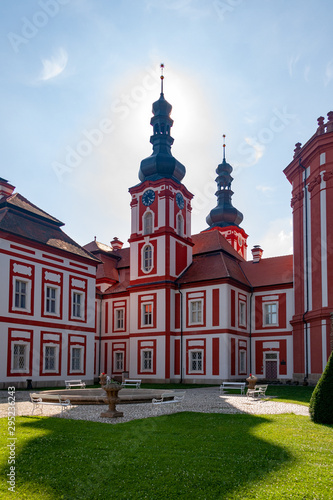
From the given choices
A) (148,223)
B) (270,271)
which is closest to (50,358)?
(148,223)

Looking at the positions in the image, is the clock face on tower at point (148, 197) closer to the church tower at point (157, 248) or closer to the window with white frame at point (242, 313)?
the church tower at point (157, 248)

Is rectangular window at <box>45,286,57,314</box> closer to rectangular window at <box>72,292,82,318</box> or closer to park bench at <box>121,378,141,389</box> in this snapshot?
rectangular window at <box>72,292,82,318</box>

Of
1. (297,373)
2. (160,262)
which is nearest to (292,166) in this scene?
(160,262)

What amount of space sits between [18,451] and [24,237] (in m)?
20.0

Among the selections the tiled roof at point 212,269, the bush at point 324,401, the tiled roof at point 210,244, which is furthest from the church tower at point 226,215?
the bush at point 324,401

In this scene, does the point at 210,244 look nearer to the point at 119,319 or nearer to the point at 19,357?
the point at 119,319

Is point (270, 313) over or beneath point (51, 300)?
beneath

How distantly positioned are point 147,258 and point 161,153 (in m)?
8.59

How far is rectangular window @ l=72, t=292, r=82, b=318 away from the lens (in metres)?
31.0

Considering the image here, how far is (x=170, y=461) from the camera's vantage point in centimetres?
721

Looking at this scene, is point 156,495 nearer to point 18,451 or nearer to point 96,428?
point 18,451

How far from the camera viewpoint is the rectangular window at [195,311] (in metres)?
34.3

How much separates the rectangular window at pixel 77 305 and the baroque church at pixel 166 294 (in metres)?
0.09

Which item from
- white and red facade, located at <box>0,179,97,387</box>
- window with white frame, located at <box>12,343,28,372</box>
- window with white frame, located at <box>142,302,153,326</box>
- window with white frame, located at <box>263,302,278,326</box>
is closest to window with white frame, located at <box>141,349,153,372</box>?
window with white frame, located at <box>142,302,153,326</box>
